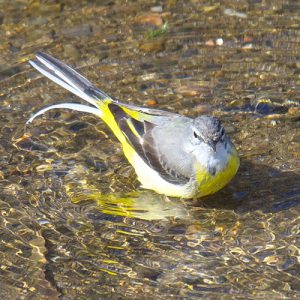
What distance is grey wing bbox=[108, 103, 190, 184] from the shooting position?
923 centimetres

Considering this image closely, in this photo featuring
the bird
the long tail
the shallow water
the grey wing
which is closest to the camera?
the shallow water

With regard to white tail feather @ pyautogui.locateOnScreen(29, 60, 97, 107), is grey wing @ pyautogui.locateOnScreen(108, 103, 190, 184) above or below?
below

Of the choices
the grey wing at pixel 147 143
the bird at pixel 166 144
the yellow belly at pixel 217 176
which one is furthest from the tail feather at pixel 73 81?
the yellow belly at pixel 217 176

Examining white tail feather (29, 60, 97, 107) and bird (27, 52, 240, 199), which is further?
white tail feather (29, 60, 97, 107)

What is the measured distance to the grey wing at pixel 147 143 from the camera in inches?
363

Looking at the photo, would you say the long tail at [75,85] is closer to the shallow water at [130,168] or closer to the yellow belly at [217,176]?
the shallow water at [130,168]

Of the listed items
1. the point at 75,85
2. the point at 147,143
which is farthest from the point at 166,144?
the point at 75,85

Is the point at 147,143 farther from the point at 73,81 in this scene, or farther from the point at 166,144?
the point at 73,81

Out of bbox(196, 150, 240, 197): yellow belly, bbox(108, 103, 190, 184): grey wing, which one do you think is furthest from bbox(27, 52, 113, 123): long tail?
bbox(196, 150, 240, 197): yellow belly

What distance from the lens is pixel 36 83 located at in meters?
11.4

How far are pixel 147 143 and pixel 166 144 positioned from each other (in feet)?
0.72

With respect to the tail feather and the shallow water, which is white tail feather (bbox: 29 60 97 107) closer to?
the tail feather

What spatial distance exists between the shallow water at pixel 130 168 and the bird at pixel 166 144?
28cm

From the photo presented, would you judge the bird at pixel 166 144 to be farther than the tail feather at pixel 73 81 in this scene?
No
